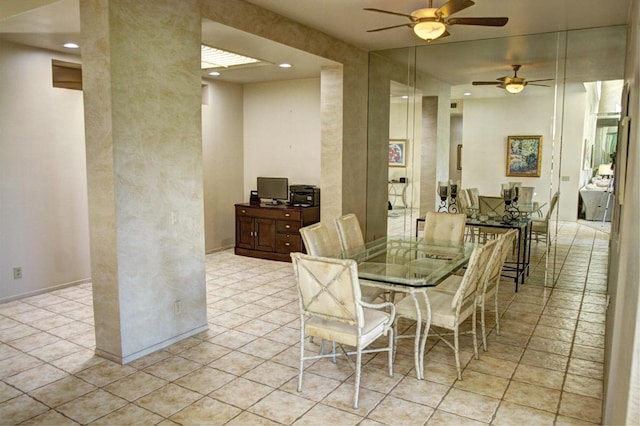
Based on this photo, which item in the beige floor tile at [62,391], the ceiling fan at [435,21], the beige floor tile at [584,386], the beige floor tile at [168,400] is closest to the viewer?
the beige floor tile at [168,400]

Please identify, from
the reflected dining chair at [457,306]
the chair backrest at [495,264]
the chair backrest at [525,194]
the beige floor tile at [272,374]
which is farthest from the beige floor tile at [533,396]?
the chair backrest at [525,194]

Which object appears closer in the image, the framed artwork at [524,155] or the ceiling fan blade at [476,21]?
the ceiling fan blade at [476,21]

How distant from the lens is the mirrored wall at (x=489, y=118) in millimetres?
5324

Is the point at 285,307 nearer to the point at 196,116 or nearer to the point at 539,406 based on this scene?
the point at 196,116

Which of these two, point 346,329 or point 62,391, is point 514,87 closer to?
point 346,329

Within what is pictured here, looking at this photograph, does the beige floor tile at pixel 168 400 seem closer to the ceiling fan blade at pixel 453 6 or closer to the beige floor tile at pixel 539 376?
the beige floor tile at pixel 539 376

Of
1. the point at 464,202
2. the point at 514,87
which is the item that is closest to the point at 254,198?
the point at 464,202

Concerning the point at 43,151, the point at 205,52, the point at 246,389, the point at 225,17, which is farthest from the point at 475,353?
the point at 43,151

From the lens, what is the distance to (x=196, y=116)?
152 inches

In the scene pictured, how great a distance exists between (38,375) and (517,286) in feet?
15.4

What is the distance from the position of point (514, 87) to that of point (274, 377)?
4386 mm

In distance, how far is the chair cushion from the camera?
2.88m

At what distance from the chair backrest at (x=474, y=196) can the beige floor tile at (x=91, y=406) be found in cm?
471

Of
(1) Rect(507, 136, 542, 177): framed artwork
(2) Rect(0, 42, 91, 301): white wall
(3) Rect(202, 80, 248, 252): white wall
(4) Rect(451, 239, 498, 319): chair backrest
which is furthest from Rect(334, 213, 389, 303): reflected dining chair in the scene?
(3) Rect(202, 80, 248, 252): white wall
